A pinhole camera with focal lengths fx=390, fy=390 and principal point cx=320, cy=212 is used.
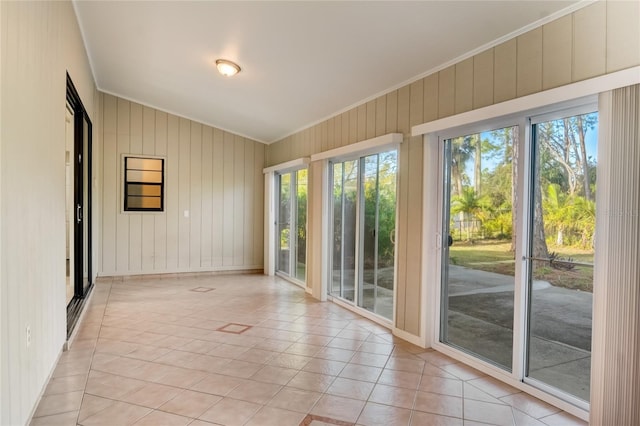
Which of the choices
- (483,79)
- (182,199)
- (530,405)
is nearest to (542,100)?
(483,79)

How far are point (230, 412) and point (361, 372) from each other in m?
1.05

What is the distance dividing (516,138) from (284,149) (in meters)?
4.40

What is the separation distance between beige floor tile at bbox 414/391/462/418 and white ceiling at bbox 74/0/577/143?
2.51 m

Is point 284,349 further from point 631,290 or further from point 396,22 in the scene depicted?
point 396,22

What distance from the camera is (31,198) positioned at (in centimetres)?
223

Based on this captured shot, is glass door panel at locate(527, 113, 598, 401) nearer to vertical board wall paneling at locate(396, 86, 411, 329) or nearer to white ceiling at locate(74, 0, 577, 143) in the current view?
white ceiling at locate(74, 0, 577, 143)

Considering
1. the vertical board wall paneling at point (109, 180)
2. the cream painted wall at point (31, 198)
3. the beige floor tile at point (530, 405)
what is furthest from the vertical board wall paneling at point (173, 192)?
the beige floor tile at point (530, 405)

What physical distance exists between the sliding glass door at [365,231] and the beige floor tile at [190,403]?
223 cm

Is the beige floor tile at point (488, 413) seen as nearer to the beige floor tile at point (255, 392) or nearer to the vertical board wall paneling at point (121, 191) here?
the beige floor tile at point (255, 392)

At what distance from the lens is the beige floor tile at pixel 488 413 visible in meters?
2.29

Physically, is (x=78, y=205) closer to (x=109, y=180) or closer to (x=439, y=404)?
(x=109, y=180)

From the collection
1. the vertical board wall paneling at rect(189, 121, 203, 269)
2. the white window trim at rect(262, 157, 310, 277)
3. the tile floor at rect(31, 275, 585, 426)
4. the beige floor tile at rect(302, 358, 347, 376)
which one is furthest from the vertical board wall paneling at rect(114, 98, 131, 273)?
the beige floor tile at rect(302, 358, 347, 376)

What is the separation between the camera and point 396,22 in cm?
282

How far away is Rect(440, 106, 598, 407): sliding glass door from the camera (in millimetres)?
2410
